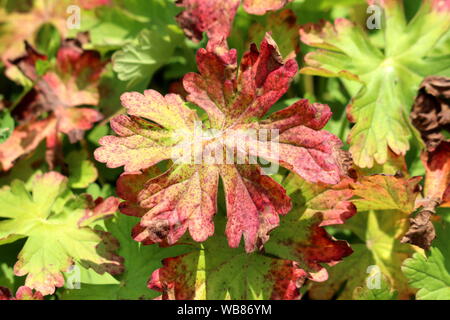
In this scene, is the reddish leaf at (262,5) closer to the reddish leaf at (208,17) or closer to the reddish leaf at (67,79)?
the reddish leaf at (208,17)

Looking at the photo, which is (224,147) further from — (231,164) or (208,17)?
(208,17)

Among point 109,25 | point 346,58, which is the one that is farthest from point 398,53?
point 109,25

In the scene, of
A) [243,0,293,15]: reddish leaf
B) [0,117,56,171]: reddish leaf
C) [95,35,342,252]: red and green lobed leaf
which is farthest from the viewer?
[0,117,56,171]: reddish leaf

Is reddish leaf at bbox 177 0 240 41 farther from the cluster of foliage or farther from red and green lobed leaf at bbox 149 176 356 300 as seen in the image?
red and green lobed leaf at bbox 149 176 356 300

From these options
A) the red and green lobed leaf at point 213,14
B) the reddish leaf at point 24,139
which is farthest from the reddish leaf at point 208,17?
the reddish leaf at point 24,139

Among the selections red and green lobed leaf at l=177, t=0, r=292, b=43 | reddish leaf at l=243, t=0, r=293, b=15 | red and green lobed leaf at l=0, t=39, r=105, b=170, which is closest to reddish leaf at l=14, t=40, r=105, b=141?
red and green lobed leaf at l=0, t=39, r=105, b=170

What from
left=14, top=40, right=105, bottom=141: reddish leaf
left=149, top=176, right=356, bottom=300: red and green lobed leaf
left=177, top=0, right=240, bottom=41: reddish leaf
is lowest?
left=149, top=176, right=356, bottom=300: red and green lobed leaf

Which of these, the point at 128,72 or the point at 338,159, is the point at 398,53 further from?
the point at 128,72
